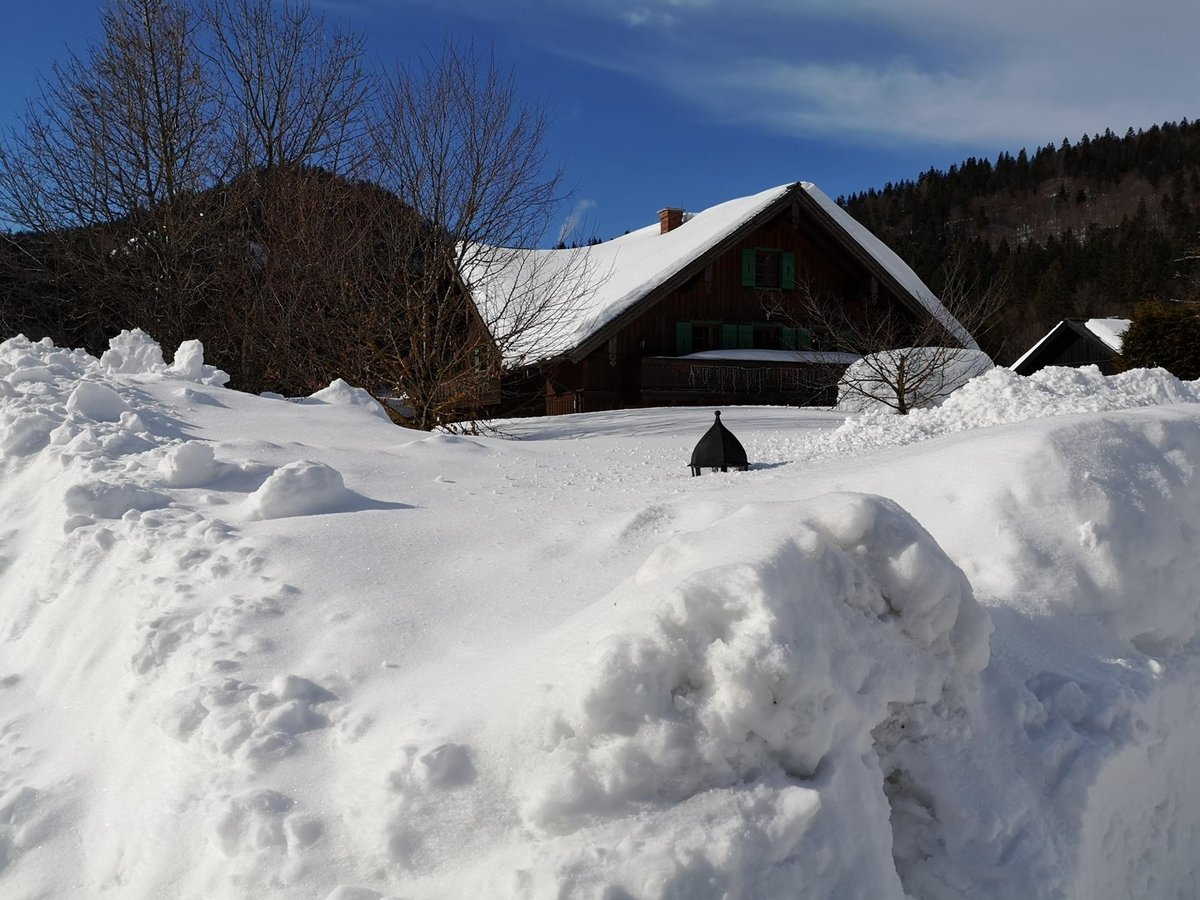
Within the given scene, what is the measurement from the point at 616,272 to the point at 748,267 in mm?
3332

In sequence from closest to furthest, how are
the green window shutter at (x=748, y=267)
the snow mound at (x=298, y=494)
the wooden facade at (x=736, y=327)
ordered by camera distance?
the snow mound at (x=298, y=494), the wooden facade at (x=736, y=327), the green window shutter at (x=748, y=267)

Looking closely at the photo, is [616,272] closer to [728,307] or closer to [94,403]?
[728,307]

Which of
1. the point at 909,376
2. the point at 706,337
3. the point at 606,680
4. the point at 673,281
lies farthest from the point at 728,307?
the point at 606,680

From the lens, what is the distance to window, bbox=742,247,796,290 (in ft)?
73.9

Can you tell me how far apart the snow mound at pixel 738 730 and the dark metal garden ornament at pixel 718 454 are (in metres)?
5.04

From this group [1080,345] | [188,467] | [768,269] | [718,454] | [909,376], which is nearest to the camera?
[188,467]

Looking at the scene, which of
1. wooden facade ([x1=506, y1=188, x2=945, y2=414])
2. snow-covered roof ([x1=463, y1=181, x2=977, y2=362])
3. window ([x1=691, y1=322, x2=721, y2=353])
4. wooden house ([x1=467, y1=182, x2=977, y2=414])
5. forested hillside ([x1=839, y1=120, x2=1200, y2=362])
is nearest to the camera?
snow-covered roof ([x1=463, y1=181, x2=977, y2=362])

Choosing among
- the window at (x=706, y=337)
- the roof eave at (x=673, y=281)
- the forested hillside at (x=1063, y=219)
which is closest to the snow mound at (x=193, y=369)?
the roof eave at (x=673, y=281)

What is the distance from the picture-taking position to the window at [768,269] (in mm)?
22516

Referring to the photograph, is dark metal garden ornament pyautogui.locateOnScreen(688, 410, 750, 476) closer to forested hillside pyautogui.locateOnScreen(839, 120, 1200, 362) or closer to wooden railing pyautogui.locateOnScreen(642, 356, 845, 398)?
wooden railing pyautogui.locateOnScreen(642, 356, 845, 398)

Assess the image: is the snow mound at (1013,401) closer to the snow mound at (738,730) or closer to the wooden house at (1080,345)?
the snow mound at (738,730)

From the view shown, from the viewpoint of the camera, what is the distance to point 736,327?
73.8ft

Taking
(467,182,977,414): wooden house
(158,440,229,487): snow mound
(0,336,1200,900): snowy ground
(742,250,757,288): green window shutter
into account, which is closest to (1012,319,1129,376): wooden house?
(467,182,977,414): wooden house

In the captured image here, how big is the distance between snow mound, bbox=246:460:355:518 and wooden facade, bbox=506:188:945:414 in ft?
44.7
